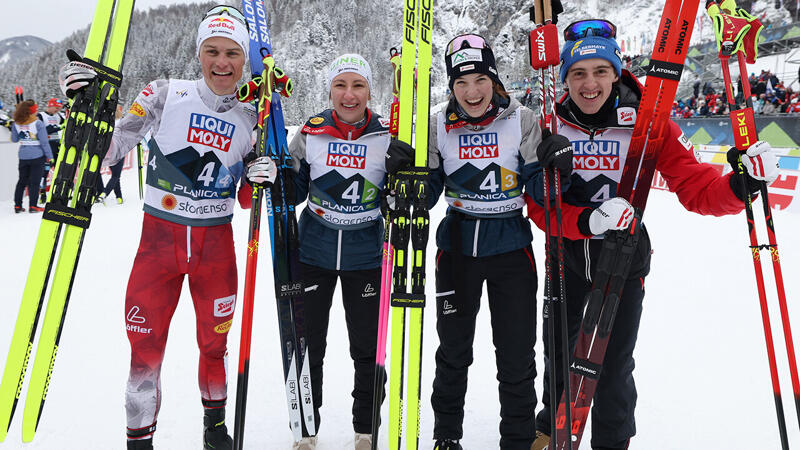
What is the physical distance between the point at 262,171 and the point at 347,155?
0.46 metres

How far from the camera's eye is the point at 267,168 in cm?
202

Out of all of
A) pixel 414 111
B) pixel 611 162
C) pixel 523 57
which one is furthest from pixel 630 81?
→ pixel 523 57

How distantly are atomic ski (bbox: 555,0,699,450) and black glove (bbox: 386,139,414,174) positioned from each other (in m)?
0.94

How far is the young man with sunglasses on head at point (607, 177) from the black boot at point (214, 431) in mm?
1601

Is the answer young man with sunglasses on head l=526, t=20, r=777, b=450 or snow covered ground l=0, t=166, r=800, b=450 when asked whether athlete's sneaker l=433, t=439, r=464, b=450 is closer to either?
snow covered ground l=0, t=166, r=800, b=450

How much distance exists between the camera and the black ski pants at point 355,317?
237 cm

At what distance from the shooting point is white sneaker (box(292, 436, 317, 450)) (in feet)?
8.10

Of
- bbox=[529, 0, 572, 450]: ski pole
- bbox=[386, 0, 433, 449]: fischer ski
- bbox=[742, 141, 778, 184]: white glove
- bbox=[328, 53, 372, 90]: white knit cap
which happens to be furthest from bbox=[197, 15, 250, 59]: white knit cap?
bbox=[742, 141, 778, 184]: white glove

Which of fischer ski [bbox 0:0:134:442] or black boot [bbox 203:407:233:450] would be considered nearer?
fischer ski [bbox 0:0:134:442]

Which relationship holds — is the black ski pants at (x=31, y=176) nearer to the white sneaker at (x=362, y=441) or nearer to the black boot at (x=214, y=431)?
the black boot at (x=214, y=431)

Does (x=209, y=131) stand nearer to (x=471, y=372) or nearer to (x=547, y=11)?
(x=547, y=11)

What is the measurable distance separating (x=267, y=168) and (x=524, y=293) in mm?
1307

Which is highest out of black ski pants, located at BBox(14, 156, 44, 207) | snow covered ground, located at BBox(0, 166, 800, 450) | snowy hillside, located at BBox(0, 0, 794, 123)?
snowy hillside, located at BBox(0, 0, 794, 123)

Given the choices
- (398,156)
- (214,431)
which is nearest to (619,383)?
(398,156)
